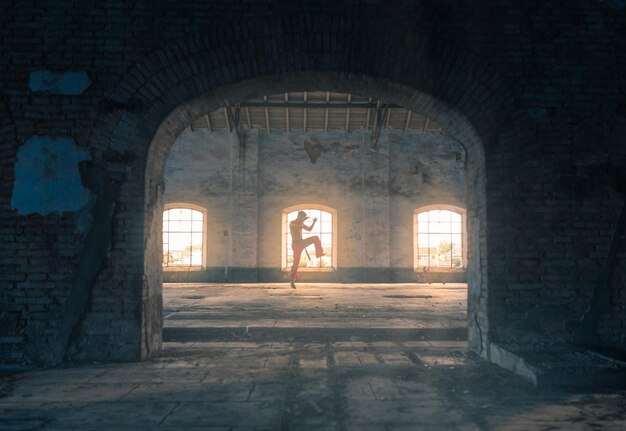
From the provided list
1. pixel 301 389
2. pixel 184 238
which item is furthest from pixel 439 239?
pixel 301 389

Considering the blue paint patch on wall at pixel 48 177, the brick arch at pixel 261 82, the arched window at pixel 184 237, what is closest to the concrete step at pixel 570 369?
the brick arch at pixel 261 82

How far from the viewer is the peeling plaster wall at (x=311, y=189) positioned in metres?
13.5

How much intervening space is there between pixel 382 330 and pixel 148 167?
308 cm

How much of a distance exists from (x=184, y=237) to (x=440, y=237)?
7744 mm

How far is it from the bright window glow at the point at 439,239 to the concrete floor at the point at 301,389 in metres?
8.69

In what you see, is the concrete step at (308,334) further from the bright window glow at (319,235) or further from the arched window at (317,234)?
the bright window glow at (319,235)

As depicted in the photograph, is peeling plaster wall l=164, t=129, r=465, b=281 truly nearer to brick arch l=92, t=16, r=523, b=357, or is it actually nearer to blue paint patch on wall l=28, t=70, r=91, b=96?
brick arch l=92, t=16, r=523, b=357

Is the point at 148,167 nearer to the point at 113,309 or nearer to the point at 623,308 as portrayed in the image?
the point at 113,309

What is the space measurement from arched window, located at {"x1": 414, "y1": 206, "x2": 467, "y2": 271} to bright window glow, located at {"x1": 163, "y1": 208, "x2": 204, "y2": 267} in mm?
6512

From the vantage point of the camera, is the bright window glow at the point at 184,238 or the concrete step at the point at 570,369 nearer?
the concrete step at the point at 570,369

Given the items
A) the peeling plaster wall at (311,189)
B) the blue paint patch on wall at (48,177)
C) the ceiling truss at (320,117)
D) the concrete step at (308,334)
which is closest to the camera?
the blue paint patch on wall at (48,177)

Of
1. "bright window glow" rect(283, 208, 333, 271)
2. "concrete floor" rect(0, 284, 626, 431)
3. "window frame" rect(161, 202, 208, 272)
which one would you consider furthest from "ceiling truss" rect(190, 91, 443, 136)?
"concrete floor" rect(0, 284, 626, 431)

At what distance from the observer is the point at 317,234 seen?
45.5 feet

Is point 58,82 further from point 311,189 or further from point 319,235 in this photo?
point 319,235
